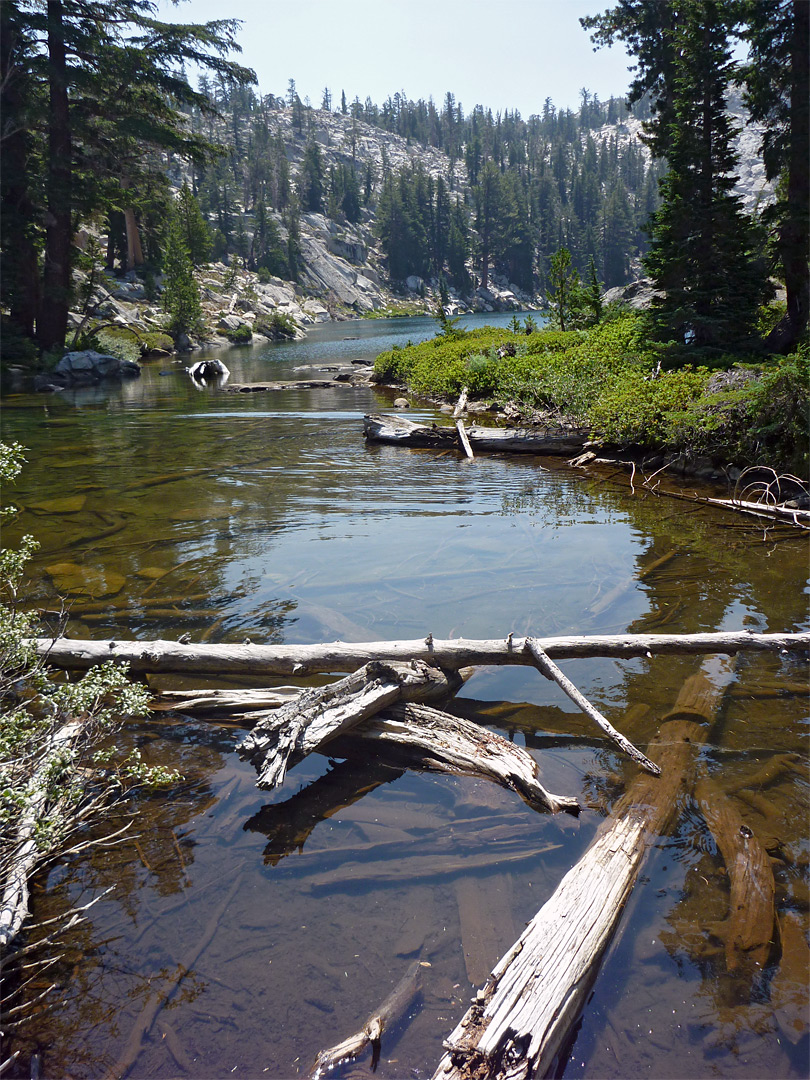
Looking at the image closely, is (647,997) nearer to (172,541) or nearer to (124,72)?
(172,541)

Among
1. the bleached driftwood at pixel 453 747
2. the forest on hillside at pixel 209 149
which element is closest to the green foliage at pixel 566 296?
the forest on hillside at pixel 209 149

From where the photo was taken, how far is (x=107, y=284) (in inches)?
2157

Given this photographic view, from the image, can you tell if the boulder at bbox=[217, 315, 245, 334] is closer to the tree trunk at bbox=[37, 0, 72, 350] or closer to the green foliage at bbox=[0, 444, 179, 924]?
the tree trunk at bbox=[37, 0, 72, 350]

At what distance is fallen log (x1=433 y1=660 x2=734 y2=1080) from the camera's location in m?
2.37

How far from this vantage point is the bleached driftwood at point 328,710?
12.9ft

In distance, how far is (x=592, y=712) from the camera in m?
4.25

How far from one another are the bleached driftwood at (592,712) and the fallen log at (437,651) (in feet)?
0.65

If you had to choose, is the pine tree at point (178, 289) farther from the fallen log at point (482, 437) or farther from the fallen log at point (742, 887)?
the fallen log at point (742, 887)

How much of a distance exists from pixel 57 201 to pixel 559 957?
34493 mm

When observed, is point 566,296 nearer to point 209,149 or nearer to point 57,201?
point 209,149

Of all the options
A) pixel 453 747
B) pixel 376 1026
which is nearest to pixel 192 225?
pixel 453 747

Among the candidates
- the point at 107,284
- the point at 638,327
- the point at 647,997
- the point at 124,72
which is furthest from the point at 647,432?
the point at 107,284

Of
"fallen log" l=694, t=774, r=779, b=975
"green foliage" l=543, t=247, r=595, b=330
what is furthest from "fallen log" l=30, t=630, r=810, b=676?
"green foliage" l=543, t=247, r=595, b=330

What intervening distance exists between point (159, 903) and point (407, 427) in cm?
1316
